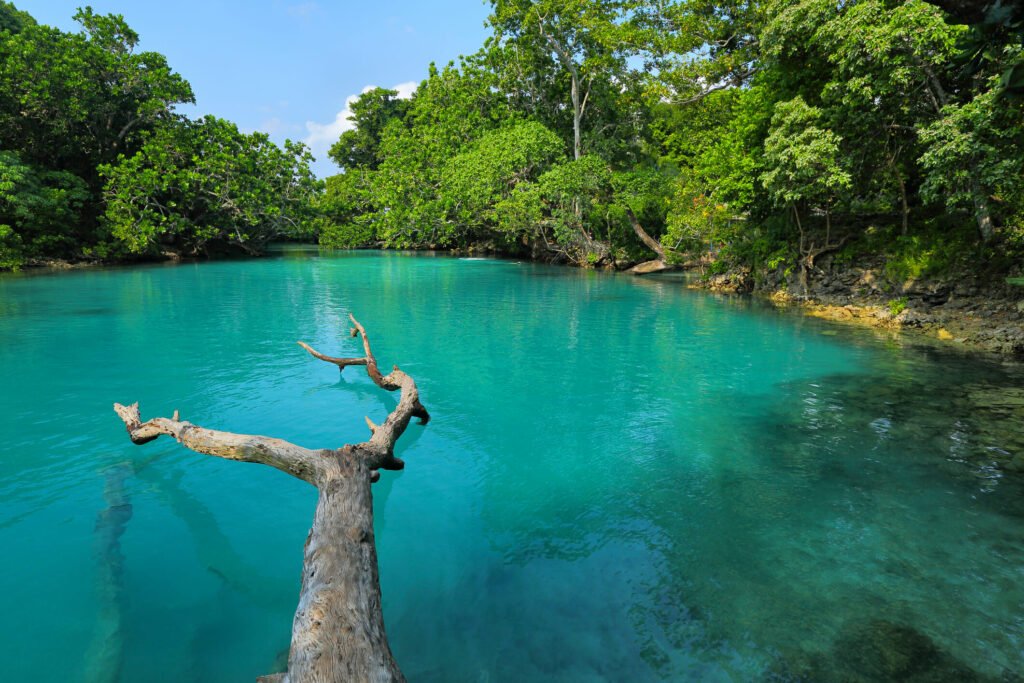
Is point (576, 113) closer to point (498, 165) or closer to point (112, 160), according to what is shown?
point (498, 165)

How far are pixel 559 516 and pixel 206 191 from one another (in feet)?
137

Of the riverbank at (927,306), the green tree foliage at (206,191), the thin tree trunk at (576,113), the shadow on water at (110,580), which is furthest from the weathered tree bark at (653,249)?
the shadow on water at (110,580)

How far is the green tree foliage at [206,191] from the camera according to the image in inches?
1371

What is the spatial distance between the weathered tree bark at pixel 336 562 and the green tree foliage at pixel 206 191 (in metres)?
36.9

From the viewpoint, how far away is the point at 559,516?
18.8ft

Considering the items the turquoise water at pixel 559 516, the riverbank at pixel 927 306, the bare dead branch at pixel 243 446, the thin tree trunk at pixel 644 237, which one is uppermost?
the thin tree trunk at pixel 644 237

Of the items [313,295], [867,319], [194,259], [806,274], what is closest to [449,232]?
[194,259]

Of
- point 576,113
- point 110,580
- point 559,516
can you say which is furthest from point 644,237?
point 110,580

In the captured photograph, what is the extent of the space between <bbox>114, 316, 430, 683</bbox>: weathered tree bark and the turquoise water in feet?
2.91

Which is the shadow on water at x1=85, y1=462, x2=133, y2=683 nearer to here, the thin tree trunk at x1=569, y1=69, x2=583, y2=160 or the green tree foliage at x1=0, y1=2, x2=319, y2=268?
the green tree foliage at x1=0, y1=2, x2=319, y2=268

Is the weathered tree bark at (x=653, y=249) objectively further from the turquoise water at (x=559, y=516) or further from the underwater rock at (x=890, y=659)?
the underwater rock at (x=890, y=659)

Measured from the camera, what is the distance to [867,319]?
53.6 feet

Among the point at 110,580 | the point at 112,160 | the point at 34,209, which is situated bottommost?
the point at 110,580

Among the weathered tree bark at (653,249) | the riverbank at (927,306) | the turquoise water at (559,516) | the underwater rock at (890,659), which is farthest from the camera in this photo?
the weathered tree bark at (653,249)
